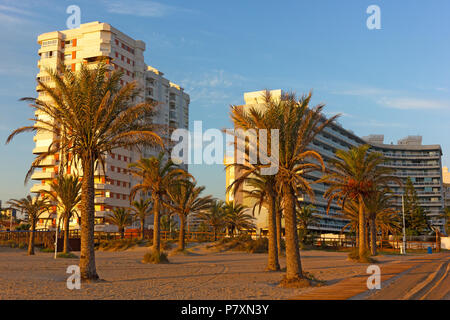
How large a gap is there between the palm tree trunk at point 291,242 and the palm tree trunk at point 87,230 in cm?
807

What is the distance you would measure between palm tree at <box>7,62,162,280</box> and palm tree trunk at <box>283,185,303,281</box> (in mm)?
5997

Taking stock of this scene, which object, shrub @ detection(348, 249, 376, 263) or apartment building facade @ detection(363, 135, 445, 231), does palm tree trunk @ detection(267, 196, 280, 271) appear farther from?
apartment building facade @ detection(363, 135, 445, 231)

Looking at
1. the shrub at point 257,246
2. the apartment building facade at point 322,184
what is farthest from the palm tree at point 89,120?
the apartment building facade at point 322,184

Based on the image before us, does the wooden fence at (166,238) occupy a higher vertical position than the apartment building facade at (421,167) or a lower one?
lower

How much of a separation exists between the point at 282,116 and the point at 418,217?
80.5 metres

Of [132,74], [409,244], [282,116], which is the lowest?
[409,244]

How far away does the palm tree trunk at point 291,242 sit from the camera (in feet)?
59.7

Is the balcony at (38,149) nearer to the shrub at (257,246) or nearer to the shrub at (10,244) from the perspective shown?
the shrub at (10,244)

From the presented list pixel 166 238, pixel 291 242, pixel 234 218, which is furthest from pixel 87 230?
pixel 234 218

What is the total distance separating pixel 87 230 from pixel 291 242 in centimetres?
865

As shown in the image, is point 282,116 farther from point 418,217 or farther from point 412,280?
point 418,217

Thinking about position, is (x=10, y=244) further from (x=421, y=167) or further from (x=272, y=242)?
(x=421, y=167)
